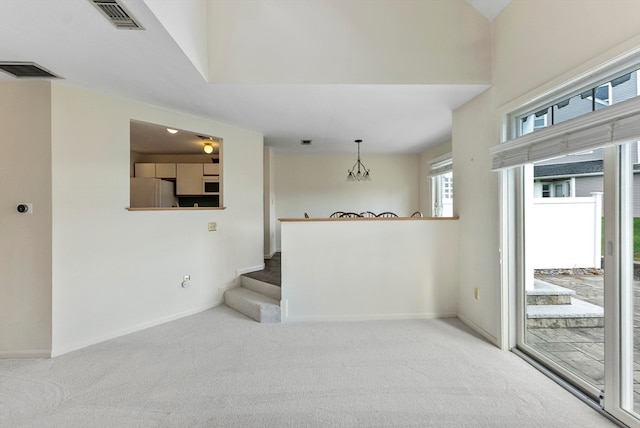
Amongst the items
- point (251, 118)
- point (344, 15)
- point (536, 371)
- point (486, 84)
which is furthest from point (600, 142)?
point (251, 118)

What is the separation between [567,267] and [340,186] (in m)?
4.56

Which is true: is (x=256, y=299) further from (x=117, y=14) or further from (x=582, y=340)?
(x=582, y=340)

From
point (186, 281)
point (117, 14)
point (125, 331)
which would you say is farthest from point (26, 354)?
point (117, 14)

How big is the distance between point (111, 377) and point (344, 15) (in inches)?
147

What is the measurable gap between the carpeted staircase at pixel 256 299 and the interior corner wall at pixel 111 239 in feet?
0.94

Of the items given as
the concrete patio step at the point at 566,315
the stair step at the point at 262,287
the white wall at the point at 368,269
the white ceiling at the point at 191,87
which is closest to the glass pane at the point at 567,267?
the concrete patio step at the point at 566,315

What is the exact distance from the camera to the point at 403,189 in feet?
21.4

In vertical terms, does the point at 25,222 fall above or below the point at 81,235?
above

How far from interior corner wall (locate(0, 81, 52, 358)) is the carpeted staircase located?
1796 millimetres

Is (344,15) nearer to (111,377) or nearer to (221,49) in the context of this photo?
(221,49)

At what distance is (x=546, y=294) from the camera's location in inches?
100

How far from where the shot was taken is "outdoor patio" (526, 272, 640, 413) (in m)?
1.82

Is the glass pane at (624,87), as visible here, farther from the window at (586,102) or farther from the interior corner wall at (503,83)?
the interior corner wall at (503,83)

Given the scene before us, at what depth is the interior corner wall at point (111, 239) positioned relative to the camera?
8.92ft
